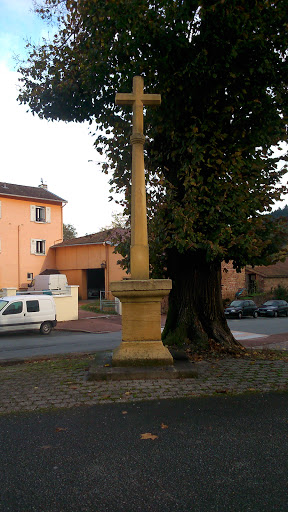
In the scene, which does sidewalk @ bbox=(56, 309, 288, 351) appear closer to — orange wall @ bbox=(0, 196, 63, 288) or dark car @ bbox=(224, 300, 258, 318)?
dark car @ bbox=(224, 300, 258, 318)

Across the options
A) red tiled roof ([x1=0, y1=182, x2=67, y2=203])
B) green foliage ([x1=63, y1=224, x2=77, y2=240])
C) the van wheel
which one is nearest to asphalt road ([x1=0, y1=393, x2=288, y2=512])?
the van wheel

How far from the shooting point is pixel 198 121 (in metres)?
7.42

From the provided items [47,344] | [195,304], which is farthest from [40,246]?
[195,304]

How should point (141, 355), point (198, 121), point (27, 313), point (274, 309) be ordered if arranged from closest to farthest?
1. point (141, 355)
2. point (198, 121)
3. point (27, 313)
4. point (274, 309)

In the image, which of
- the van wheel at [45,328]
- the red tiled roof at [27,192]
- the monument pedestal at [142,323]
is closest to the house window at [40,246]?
the red tiled roof at [27,192]

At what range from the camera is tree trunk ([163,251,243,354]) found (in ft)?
26.3

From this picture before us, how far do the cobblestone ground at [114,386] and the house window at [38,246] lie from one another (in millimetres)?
29268

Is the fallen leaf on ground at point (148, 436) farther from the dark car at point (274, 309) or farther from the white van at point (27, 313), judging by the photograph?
the dark car at point (274, 309)

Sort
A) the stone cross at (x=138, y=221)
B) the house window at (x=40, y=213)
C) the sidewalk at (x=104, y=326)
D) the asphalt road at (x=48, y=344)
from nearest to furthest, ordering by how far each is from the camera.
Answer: the stone cross at (x=138, y=221) → the asphalt road at (x=48, y=344) → the sidewalk at (x=104, y=326) → the house window at (x=40, y=213)

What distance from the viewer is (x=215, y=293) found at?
27.5 ft

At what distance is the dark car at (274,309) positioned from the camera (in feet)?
109

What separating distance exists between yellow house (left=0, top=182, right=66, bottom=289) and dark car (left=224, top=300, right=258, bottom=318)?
54.6ft

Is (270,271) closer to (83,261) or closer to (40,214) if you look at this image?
(83,261)

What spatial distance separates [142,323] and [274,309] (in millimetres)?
29758
